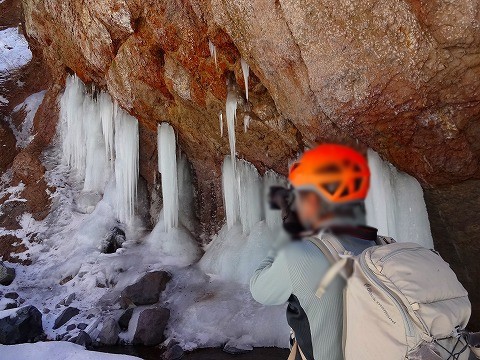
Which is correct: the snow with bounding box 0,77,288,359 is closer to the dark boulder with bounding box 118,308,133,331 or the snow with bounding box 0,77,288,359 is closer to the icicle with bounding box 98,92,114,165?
the icicle with bounding box 98,92,114,165

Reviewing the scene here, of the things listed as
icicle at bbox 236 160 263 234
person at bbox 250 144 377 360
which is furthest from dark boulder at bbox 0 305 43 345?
person at bbox 250 144 377 360

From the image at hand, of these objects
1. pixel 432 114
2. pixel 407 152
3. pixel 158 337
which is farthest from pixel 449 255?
pixel 158 337

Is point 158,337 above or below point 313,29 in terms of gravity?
below

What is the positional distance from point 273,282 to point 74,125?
11.1m

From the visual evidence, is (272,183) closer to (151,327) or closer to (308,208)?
(151,327)

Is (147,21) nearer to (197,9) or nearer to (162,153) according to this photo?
(197,9)

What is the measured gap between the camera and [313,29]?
451 cm

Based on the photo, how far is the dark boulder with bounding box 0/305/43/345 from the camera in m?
6.82

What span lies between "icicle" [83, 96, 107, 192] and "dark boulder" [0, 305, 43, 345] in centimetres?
465

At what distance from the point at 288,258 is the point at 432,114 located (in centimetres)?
376

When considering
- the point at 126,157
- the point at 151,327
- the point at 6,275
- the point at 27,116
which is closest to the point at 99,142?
the point at 126,157

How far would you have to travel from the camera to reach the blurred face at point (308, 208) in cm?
107

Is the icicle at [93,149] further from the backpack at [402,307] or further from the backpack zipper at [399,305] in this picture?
the backpack zipper at [399,305]

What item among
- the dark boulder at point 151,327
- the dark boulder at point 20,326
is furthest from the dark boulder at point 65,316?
the dark boulder at point 151,327
